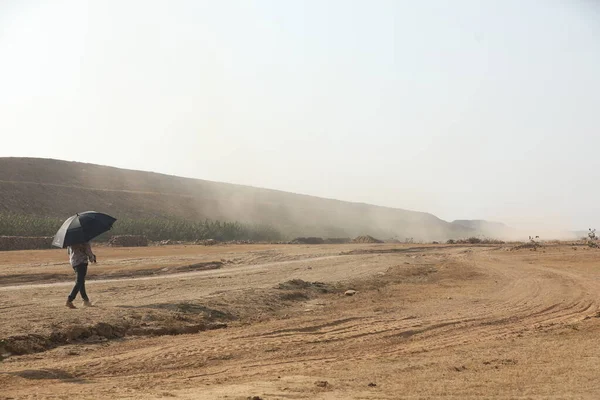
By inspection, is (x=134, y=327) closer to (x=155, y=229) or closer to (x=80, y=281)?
(x=80, y=281)

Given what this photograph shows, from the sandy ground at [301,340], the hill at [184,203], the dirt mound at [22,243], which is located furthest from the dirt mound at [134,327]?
the hill at [184,203]

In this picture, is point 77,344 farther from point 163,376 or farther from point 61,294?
point 61,294

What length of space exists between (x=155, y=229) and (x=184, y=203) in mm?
39272

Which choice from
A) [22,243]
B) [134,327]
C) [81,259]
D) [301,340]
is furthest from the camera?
[22,243]

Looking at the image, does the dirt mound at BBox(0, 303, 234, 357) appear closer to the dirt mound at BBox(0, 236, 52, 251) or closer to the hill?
the dirt mound at BBox(0, 236, 52, 251)

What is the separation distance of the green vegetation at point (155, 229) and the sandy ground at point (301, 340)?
91.7 feet

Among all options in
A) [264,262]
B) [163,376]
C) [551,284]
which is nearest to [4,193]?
[264,262]

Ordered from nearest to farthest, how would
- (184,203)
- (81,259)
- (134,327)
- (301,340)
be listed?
(301,340), (134,327), (81,259), (184,203)

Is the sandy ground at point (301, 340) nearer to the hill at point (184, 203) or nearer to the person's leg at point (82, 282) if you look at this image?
the person's leg at point (82, 282)

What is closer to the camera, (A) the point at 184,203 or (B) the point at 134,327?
(B) the point at 134,327

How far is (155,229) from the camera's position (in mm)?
54938

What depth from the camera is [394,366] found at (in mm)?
8531

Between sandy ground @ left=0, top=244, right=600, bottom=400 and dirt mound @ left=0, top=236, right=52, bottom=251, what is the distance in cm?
1768

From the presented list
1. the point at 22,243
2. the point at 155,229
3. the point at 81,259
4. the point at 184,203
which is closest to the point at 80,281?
the point at 81,259
